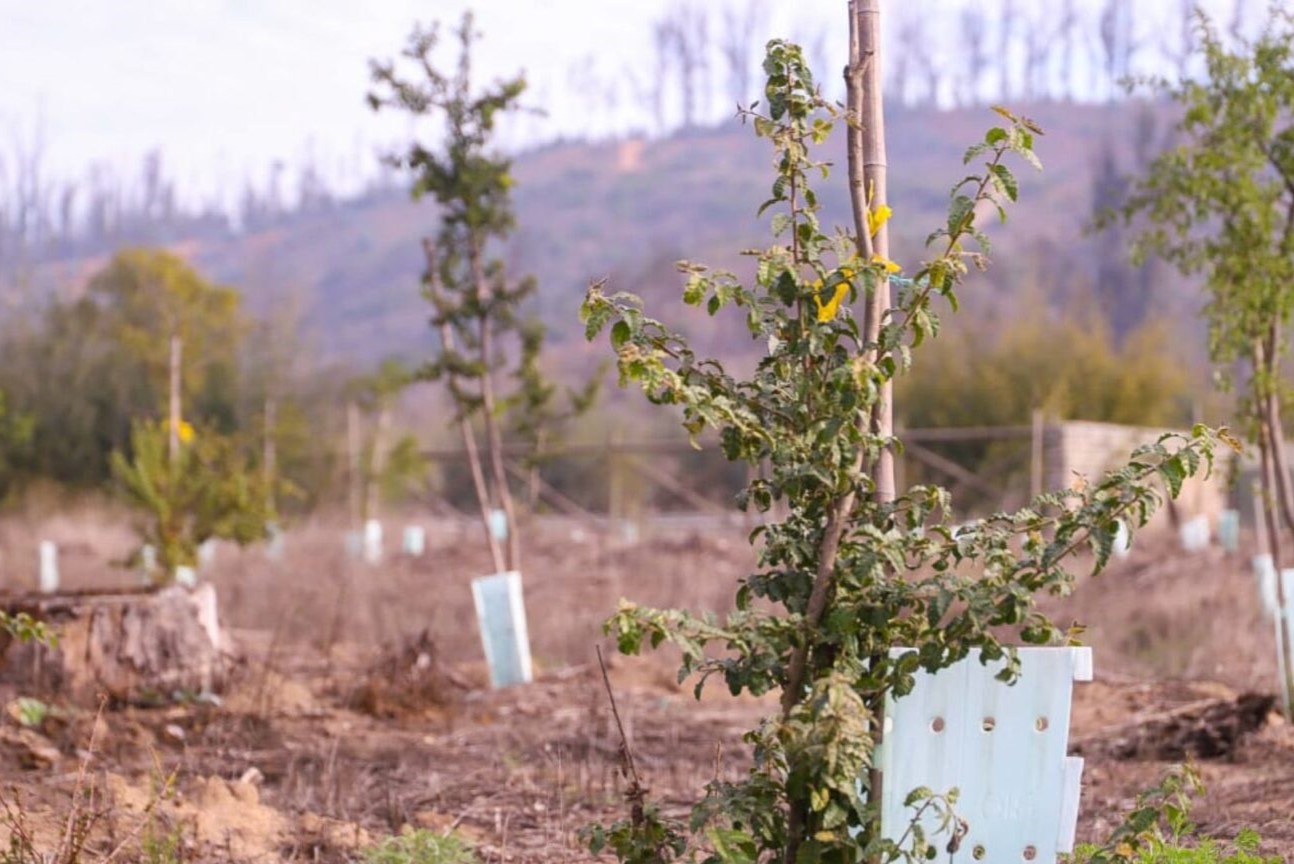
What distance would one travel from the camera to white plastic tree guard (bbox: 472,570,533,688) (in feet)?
31.0

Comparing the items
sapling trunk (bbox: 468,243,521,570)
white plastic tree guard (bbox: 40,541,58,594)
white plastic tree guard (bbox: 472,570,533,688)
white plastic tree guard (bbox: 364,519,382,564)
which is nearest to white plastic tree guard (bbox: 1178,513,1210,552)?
sapling trunk (bbox: 468,243,521,570)

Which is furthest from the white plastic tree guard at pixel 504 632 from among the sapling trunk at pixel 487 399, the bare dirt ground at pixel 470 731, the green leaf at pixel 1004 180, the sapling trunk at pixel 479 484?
the green leaf at pixel 1004 180

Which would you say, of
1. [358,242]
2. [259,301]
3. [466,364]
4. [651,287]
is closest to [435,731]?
[466,364]

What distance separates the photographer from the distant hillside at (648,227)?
66.6 m

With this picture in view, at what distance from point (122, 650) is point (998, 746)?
5649 mm

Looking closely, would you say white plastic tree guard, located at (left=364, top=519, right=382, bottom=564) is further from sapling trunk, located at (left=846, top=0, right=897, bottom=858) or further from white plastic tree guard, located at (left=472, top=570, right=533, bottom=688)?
sapling trunk, located at (left=846, top=0, right=897, bottom=858)

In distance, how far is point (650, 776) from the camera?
6.61 m

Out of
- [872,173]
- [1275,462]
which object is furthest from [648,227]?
[872,173]

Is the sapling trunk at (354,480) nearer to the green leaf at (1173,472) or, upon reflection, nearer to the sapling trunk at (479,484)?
the sapling trunk at (479,484)

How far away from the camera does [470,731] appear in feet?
25.9

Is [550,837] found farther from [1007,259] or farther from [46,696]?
[1007,259]

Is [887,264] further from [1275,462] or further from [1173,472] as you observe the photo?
[1275,462]

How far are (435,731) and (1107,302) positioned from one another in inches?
2093

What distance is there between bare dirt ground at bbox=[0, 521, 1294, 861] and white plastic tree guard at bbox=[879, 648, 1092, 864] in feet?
3.69
